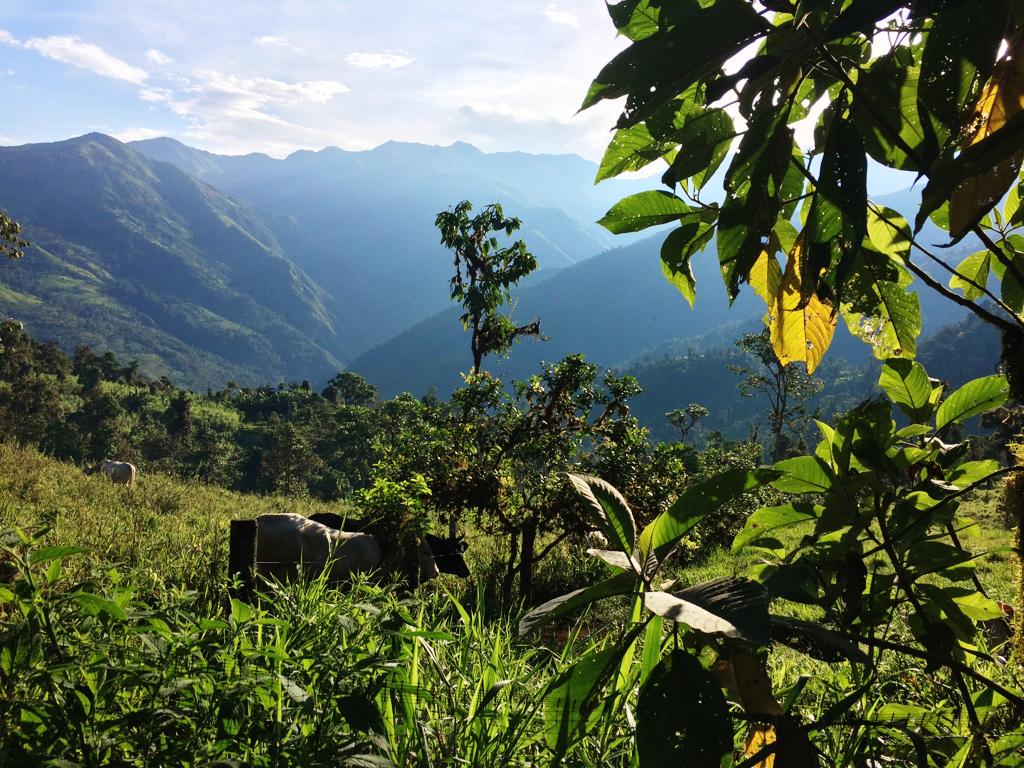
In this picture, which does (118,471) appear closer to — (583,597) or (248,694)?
(248,694)

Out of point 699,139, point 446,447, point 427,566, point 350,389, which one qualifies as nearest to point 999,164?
point 699,139

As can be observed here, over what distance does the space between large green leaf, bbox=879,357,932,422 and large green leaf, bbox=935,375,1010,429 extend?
1.0 inches

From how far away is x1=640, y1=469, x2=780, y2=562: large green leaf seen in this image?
672mm

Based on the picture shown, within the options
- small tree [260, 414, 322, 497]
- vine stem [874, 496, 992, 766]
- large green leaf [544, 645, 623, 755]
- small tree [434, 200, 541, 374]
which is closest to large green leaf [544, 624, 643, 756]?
large green leaf [544, 645, 623, 755]

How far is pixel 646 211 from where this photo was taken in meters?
0.88

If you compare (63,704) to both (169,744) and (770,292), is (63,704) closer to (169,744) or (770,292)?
(169,744)

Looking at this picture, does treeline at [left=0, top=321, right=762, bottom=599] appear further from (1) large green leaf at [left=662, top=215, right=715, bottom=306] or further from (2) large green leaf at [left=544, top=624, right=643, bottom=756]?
(2) large green leaf at [left=544, top=624, right=643, bottom=756]

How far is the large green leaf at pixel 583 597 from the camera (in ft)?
2.22

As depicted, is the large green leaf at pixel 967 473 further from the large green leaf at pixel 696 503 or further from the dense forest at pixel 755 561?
the large green leaf at pixel 696 503

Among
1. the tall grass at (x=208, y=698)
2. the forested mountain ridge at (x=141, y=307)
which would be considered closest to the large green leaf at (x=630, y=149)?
the tall grass at (x=208, y=698)

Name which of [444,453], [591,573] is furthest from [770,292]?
[591,573]

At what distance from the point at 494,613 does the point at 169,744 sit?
6.20 metres

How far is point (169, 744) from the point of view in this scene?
1.45 meters

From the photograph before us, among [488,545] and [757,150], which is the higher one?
[757,150]
